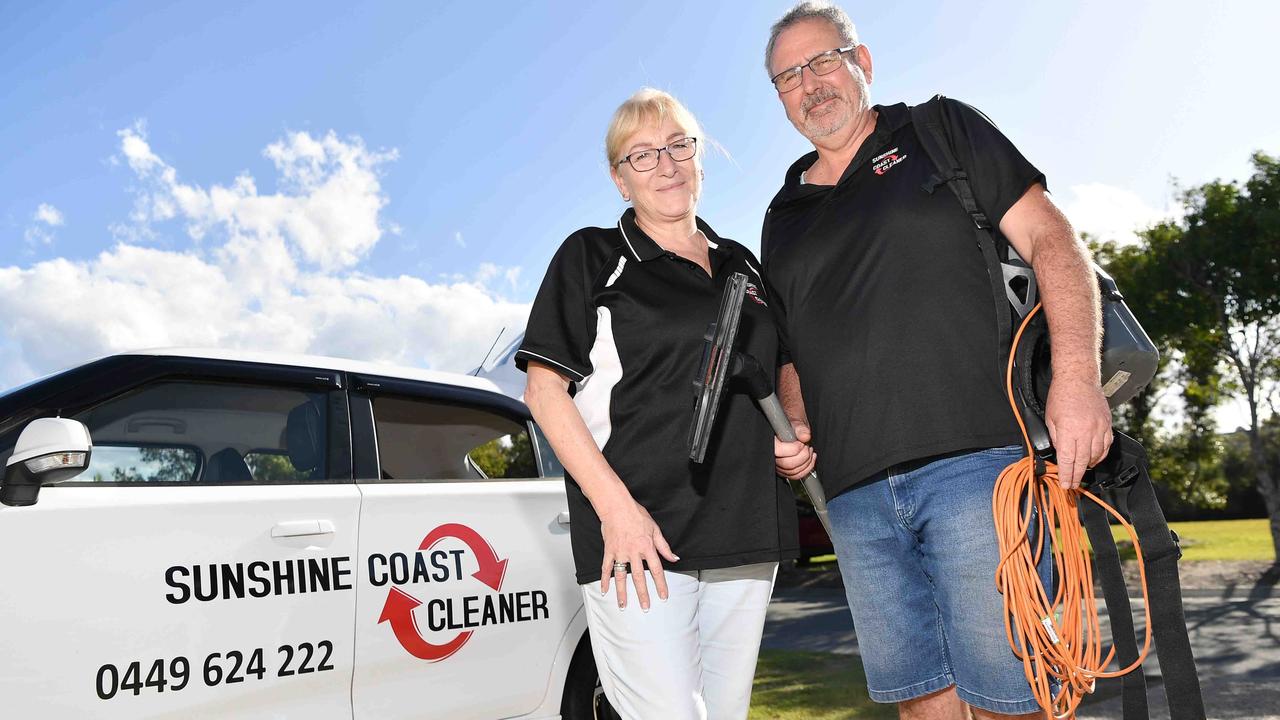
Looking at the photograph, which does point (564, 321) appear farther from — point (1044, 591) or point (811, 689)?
point (811, 689)

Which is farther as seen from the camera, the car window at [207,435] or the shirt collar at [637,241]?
the car window at [207,435]

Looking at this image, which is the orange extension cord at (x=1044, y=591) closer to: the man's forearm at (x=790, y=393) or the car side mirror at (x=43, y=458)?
the man's forearm at (x=790, y=393)

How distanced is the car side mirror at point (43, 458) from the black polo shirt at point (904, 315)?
2002 mm

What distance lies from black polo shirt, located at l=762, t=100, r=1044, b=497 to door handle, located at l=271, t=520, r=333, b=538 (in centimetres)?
172

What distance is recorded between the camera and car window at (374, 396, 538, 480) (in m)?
3.53

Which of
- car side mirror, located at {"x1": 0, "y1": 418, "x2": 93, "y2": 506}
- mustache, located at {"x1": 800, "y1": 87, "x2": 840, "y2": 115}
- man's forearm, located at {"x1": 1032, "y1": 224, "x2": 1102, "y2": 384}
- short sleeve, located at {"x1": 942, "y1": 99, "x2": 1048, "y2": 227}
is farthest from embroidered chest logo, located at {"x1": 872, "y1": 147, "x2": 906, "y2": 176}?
car side mirror, located at {"x1": 0, "y1": 418, "x2": 93, "y2": 506}

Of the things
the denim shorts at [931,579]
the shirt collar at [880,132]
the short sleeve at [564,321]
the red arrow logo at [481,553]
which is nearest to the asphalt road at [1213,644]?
the denim shorts at [931,579]

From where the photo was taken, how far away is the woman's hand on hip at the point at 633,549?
1.98 metres

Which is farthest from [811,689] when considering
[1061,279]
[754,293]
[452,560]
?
[1061,279]

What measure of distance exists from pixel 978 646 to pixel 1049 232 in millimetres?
970

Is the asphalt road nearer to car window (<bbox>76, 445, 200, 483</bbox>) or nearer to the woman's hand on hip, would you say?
the woman's hand on hip

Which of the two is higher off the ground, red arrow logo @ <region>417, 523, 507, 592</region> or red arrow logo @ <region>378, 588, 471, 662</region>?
red arrow logo @ <region>417, 523, 507, 592</region>

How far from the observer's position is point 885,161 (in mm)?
2338

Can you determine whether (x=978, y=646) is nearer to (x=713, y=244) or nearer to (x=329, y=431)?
(x=713, y=244)
